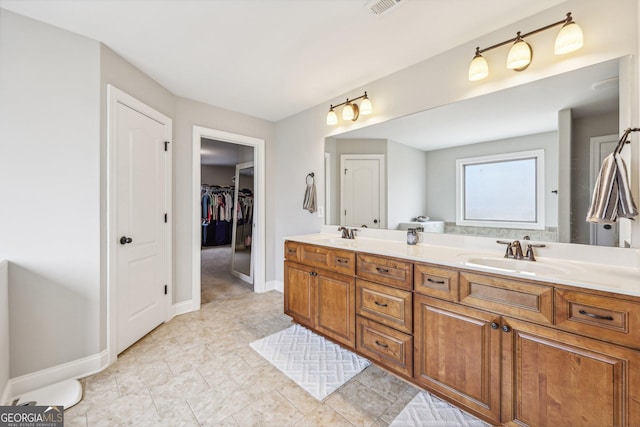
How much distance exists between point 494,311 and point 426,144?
1.38 metres

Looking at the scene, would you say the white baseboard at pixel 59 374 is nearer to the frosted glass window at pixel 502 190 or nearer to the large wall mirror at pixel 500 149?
the large wall mirror at pixel 500 149

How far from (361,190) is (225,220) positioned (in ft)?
19.1

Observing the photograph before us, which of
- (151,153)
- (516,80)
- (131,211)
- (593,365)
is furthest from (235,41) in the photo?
(593,365)

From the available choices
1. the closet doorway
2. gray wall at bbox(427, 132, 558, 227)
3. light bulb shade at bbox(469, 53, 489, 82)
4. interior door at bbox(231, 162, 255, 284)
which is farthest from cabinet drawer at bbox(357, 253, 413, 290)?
interior door at bbox(231, 162, 255, 284)

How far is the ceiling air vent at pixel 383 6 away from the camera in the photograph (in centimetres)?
155

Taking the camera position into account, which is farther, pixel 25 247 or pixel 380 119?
pixel 380 119

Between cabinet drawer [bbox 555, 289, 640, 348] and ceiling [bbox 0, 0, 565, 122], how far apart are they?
169 cm

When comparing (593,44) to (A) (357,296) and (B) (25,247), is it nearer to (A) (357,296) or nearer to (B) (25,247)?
(A) (357,296)

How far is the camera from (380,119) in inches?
98.3

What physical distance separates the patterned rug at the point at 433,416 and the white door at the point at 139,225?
2.22 meters

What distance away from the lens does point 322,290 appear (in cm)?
227

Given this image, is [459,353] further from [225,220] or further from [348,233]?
[225,220]

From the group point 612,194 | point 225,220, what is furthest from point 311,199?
point 225,220

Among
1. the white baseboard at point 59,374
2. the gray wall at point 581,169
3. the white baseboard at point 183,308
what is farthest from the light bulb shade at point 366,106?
the white baseboard at point 59,374
